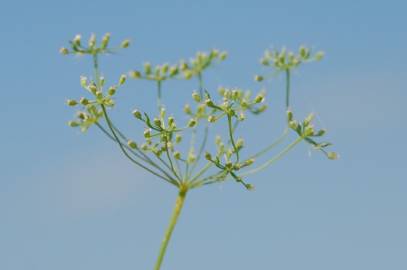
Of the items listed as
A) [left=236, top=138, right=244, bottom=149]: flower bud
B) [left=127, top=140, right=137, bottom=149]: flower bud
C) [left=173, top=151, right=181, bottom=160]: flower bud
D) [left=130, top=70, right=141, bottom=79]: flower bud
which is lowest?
[left=127, top=140, right=137, bottom=149]: flower bud

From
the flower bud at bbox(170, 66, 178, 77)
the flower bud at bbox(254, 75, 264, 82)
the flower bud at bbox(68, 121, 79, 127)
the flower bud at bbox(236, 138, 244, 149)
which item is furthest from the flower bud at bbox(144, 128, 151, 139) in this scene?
the flower bud at bbox(254, 75, 264, 82)

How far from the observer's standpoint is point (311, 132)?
5555mm

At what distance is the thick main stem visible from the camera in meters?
4.70

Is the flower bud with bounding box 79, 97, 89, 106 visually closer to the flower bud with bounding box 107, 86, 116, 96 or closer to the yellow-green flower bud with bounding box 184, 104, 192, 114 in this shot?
the flower bud with bounding box 107, 86, 116, 96

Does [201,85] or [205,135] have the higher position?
[201,85]

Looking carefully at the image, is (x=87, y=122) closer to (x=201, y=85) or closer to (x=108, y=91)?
(x=108, y=91)

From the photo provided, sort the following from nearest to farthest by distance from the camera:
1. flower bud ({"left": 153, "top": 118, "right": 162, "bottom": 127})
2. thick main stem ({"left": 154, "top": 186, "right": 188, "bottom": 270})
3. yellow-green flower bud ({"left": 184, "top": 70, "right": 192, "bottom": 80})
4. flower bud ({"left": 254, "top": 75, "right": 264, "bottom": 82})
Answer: thick main stem ({"left": 154, "top": 186, "right": 188, "bottom": 270})
yellow-green flower bud ({"left": 184, "top": 70, "right": 192, "bottom": 80})
flower bud ({"left": 153, "top": 118, "right": 162, "bottom": 127})
flower bud ({"left": 254, "top": 75, "right": 264, "bottom": 82})

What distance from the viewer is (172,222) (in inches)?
195

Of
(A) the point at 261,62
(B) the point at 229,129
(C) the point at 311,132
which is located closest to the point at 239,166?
(B) the point at 229,129

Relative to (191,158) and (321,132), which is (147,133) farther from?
(321,132)

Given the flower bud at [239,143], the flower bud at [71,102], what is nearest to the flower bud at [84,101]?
the flower bud at [71,102]

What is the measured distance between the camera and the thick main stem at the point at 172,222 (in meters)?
4.70

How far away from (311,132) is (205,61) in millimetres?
1240

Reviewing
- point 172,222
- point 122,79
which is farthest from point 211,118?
point 172,222
